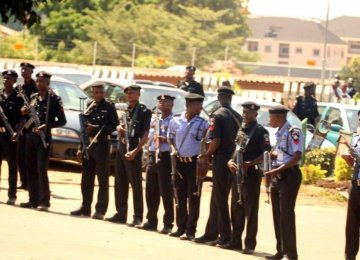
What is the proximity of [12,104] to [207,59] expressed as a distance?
6093 centimetres

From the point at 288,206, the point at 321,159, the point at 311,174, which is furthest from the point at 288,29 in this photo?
the point at 288,206

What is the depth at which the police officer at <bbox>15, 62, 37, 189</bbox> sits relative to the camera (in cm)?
1890

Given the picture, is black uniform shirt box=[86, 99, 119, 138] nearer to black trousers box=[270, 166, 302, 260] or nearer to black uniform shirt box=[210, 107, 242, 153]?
black uniform shirt box=[210, 107, 242, 153]

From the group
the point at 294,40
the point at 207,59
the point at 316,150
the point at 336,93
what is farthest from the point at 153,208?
the point at 294,40

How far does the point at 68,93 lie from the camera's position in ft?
80.3

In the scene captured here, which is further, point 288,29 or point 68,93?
point 288,29

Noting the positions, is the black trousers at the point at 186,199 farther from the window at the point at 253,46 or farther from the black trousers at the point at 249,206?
the window at the point at 253,46

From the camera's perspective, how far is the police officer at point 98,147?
17672 mm

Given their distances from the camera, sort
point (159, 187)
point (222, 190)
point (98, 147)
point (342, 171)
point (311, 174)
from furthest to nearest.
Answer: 1. point (311, 174)
2. point (342, 171)
3. point (98, 147)
4. point (159, 187)
5. point (222, 190)

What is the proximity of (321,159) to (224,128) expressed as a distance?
33.0 feet

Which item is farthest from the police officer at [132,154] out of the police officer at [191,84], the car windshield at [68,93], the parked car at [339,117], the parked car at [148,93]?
the parked car at [339,117]

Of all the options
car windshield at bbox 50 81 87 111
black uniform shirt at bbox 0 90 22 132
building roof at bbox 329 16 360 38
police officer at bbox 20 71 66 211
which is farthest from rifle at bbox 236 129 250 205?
building roof at bbox 329 16 360 38

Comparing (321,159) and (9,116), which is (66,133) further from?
(321,159)

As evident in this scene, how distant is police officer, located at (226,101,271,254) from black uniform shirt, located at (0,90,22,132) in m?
4.66
